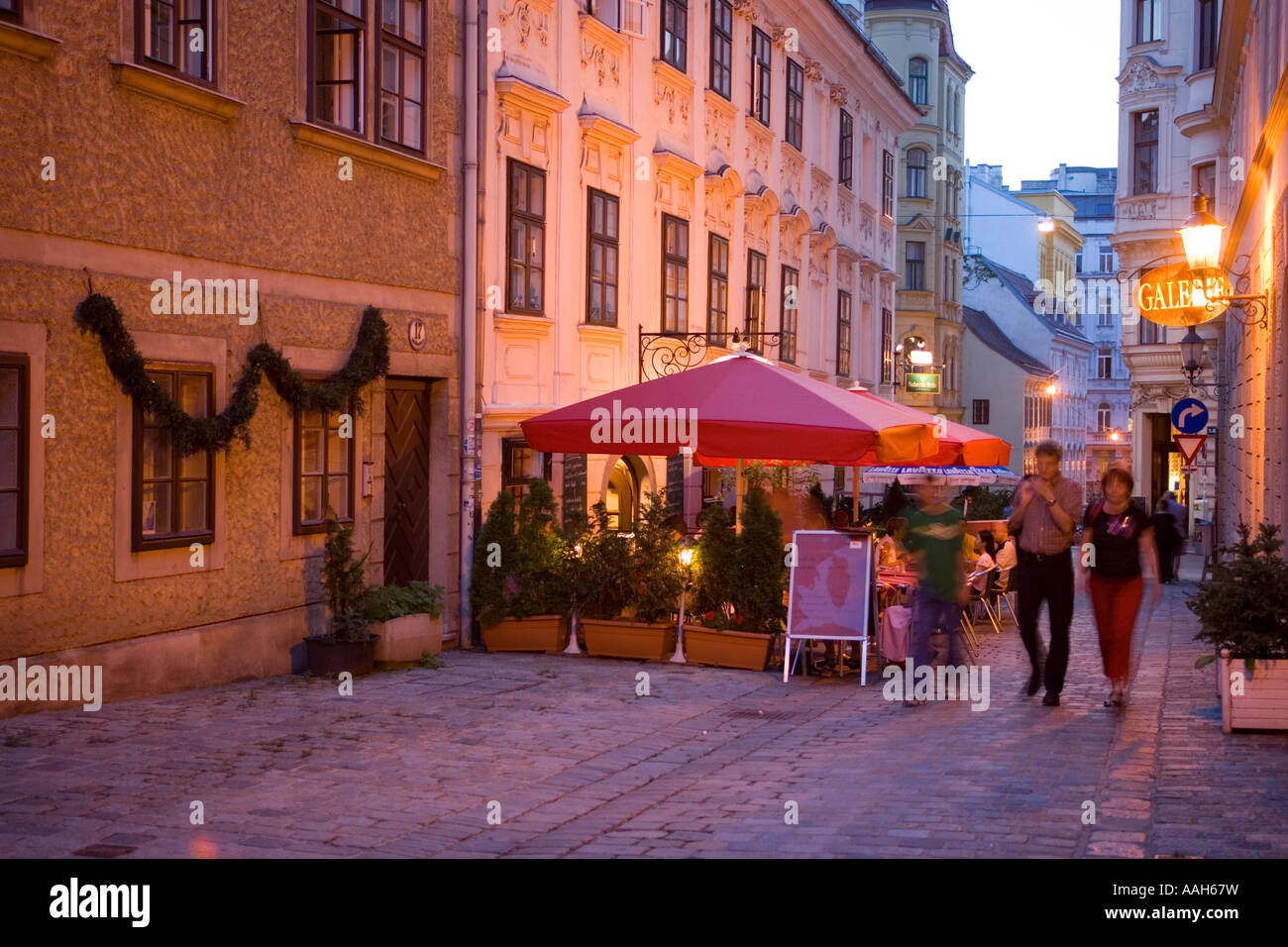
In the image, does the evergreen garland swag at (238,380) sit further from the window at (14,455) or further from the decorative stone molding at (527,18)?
the decorative stone molding at (527,18)

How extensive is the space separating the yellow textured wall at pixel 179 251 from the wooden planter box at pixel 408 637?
808 mm

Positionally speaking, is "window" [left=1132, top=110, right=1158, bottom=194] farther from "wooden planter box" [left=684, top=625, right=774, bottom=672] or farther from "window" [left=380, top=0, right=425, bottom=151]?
"wooden planter box" [left=684, top=625, right=774, bottom=672]

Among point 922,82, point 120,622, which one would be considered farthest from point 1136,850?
point 922,82

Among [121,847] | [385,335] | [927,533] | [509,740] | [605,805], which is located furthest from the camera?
[385,335]

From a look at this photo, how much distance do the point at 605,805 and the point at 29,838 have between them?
9.21 feet

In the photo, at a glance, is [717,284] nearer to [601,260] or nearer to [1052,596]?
[601,260]

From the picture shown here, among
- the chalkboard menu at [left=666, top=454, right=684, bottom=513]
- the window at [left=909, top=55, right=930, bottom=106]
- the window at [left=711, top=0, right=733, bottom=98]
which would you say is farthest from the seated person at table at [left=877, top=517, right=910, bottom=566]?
the window at [left=909, top=55, right=930, bottom=106]

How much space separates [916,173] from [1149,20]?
1365 centimetres

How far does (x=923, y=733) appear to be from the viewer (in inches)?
405

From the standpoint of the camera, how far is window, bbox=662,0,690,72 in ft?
68.4

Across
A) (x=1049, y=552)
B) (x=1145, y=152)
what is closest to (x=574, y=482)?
(x=1049, y=552)

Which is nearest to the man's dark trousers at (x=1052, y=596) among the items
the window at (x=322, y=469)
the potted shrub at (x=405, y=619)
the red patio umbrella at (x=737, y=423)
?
the red patio umbrella at (x=737, y=423)

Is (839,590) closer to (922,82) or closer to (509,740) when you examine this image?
(509,740)

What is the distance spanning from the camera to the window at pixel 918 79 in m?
50.4
